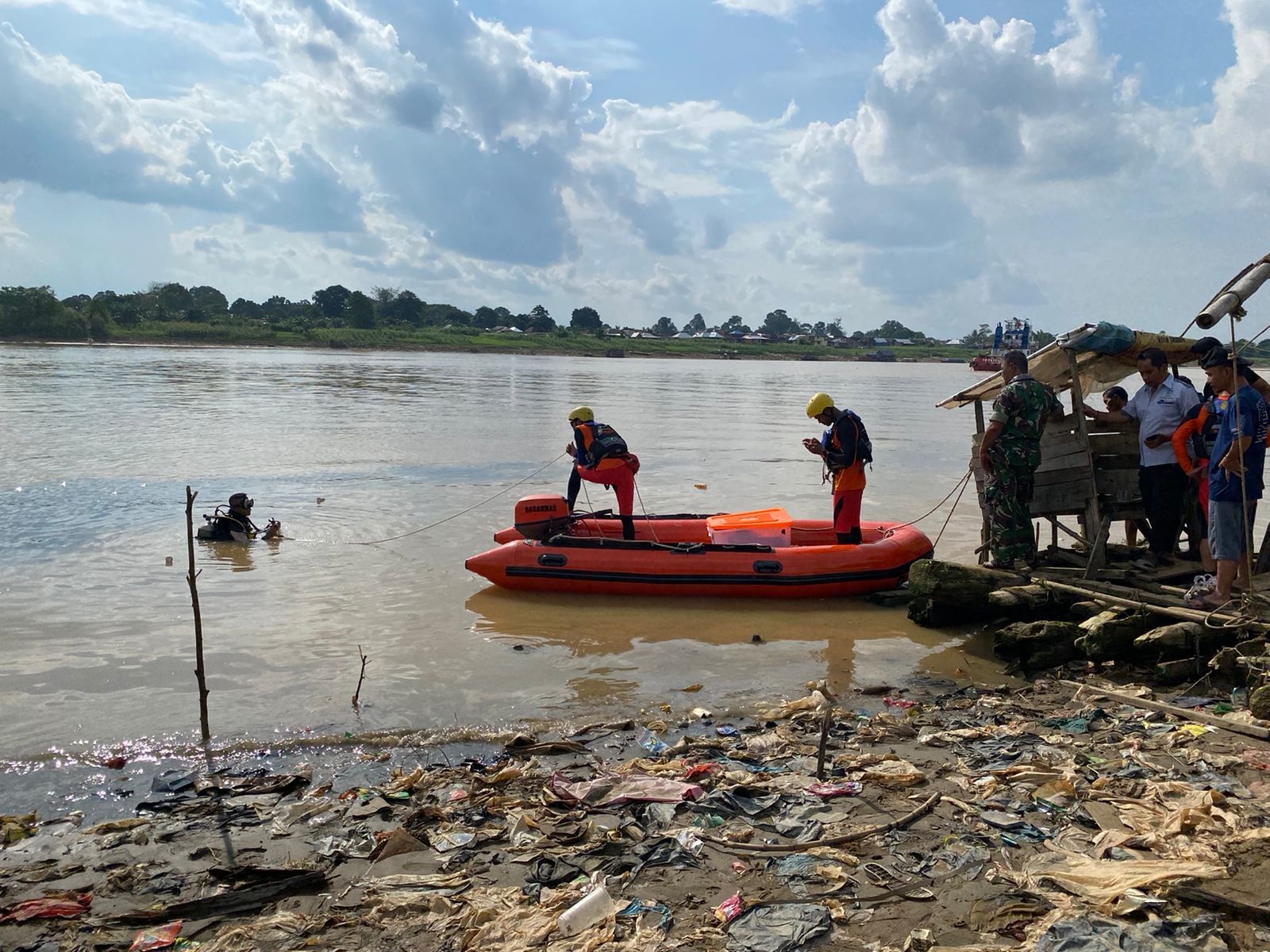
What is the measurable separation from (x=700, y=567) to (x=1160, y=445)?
4.45 m

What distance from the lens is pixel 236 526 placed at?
489 inches

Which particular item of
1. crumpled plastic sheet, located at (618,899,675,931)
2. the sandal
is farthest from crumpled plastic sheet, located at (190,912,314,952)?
the sandal

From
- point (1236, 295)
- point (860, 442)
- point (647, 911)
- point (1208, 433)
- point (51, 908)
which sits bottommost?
point (51, 908)

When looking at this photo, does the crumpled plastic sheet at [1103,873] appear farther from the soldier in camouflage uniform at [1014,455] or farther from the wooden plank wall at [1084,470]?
the wooden plank wall at [1084,470]

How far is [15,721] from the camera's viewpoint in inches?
254

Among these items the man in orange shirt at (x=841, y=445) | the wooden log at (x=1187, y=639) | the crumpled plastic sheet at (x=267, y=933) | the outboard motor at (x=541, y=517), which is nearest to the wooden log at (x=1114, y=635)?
the wooden log at (x=1187, y=639)

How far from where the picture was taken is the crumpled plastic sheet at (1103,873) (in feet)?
11.7

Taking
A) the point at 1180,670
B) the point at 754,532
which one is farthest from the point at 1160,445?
the point at 754,532

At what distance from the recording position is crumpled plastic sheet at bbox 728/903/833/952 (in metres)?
3.44

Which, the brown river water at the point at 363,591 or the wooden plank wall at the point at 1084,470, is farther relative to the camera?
the wooden plank wall at the point at 1084,470

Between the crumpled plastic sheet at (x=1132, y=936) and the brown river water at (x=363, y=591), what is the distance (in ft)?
11.6

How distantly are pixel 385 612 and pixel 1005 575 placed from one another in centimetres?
595

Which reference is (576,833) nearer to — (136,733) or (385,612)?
(136,733)

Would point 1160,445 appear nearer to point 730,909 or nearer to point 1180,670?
point 1180,670
